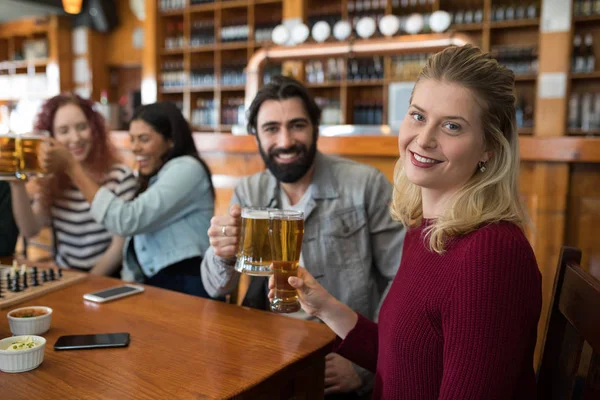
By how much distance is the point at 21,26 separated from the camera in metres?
8.03

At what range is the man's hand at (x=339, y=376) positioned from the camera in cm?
139

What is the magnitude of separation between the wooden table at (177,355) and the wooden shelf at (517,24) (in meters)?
4.72

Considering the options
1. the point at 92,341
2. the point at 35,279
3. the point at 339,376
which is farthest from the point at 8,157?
the point at 339,376

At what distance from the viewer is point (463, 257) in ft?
2.84

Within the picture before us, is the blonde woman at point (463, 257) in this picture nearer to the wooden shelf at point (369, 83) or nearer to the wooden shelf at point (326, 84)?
the wooden shelf at point (369, 83)

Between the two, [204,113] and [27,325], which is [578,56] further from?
[27,325]

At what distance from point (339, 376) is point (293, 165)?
660mm

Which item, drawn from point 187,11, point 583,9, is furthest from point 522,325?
point 187,11

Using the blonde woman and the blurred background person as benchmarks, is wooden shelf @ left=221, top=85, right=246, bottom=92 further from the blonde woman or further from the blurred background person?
the blonde woman

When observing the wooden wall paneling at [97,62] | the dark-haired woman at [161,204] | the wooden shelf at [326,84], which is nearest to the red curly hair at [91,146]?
the dark-haired woman at [161,204]

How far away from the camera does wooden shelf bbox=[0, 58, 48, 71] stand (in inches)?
315

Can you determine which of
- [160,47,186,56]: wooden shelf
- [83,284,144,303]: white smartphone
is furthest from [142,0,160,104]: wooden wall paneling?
[83,284,144,303]: white smartphone

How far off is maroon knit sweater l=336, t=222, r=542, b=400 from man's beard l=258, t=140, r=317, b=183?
2.38 ft

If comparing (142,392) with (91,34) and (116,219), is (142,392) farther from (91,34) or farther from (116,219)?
(91,34)
